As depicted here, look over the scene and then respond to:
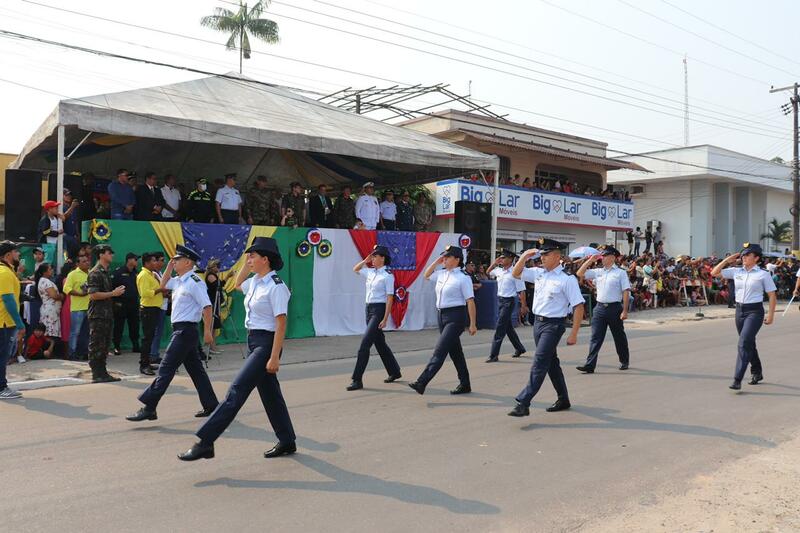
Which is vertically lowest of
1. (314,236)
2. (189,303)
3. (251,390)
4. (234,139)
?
(251,390)

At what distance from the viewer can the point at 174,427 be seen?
255 inches

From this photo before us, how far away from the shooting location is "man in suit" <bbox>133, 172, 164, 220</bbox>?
43.2 ft

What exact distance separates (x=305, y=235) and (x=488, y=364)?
513 cm

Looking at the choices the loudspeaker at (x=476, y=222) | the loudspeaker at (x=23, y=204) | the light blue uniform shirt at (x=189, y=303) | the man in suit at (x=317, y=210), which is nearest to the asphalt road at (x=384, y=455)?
the light blue uniform shirt at (x=189, y=303)

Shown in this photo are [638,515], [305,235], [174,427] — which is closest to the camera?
[638,515]

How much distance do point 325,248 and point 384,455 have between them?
8971mm

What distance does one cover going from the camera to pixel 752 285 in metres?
8.88

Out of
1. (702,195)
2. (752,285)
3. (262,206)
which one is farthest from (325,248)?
(702,195)

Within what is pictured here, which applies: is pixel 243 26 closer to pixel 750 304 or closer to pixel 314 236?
pixel 314 236

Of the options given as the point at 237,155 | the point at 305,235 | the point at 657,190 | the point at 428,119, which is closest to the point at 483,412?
the point at 305,235

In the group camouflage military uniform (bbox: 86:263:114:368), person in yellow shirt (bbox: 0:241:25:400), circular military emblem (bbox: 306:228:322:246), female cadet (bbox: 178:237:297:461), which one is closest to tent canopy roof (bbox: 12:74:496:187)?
circular military emblem (bbox: 306:228:322:246)

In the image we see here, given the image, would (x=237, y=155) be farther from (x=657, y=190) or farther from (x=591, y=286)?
(x=657, y=190)

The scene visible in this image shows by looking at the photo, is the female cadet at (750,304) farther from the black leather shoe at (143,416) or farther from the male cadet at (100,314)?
the male cadet at (100,314)

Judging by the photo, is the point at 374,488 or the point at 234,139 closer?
the point at 374,488
